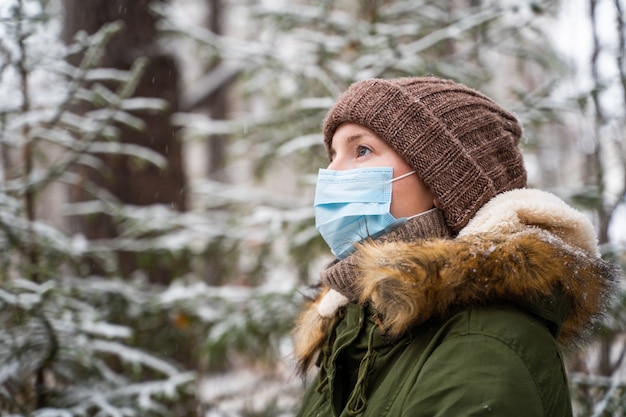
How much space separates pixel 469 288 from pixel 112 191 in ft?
14.7

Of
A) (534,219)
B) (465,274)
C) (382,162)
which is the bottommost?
(465,274)

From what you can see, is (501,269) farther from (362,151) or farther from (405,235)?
(362,151)

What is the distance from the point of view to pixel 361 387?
1.69m

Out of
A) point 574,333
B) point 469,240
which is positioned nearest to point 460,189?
point 469,240

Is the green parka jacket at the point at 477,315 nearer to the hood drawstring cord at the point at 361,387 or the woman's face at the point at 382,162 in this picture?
the hood drawstring cord at the point at 361,387

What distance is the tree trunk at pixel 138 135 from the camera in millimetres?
5121

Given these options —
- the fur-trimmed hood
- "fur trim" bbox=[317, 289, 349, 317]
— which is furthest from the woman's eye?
"fur trim" bbox=[317, 289, 349, 317]

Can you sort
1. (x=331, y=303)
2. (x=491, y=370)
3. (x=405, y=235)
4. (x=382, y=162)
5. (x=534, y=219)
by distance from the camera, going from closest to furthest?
(x=491, y=370)
(x=534, y=219)
(x=405, y=235)
(x=382, y=162)
(x=331, y=303)

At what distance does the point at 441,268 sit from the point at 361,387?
47 cm

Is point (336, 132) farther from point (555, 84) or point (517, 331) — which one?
point (555, 84)

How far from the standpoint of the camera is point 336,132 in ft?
6.94

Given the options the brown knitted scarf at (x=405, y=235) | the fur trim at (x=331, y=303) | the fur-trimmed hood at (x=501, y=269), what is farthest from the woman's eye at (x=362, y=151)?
the fur trim at (x=331, y=303)

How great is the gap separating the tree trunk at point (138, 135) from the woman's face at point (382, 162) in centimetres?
318

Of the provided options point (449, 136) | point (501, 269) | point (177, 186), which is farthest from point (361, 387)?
point (177, 186)
